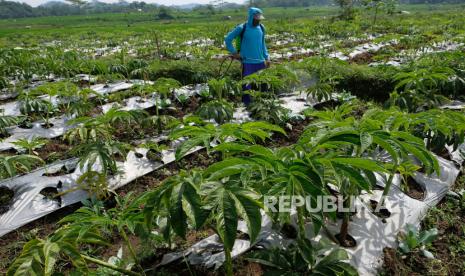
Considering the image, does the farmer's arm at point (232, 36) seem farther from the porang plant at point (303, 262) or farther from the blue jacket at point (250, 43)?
the porang plant at point (303, 262)

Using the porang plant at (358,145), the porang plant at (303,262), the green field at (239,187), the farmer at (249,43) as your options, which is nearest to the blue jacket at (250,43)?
the farmer at (249,43)

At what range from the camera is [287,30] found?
48.1ft

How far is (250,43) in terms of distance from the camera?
5020mm

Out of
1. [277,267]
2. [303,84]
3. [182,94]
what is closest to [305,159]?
[277,267]

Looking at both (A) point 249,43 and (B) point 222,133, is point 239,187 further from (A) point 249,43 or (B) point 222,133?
(A) point 249,43

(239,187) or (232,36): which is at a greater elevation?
(232,36)

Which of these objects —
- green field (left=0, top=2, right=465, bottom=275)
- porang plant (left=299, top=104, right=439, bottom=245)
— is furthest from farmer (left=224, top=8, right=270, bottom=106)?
porang plant (left=299, top=104, right=439, bottom=245)

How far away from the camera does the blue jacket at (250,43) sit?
498cm

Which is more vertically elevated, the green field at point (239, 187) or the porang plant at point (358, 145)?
the porang plant at point (358, 145)

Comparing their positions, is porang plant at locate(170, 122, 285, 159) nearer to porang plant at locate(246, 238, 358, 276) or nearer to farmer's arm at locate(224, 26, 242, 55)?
porang plant at locate(246, 238, 358, 276)

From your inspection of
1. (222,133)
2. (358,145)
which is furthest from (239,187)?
(358,145)

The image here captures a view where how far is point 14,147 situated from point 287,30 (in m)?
12.9

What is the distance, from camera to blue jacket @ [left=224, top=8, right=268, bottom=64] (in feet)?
16.4

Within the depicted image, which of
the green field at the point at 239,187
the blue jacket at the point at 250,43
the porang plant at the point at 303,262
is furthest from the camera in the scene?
the blue jacket at the point at 250,43
